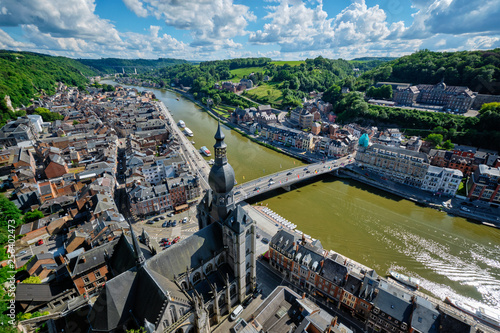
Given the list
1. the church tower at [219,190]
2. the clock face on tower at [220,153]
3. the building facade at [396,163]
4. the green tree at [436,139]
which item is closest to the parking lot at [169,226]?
the church tower at [219,190]

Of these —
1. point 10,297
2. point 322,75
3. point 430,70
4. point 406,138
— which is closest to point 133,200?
point 10,297

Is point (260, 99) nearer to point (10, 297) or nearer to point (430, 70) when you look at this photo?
point (430, 70)

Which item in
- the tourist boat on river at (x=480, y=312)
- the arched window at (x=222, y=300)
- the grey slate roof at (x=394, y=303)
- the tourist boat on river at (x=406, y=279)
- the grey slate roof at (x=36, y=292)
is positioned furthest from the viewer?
the tourist boat on river at (x=406, y=279)

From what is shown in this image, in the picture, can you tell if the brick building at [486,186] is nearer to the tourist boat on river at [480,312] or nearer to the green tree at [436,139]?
the green tree at [436,139]

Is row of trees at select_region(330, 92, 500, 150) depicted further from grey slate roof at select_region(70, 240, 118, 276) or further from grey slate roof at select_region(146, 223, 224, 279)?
grey slate roof at select_region(70, 240, 118, 276)

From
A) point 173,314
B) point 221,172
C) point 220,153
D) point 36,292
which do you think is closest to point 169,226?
point 36,292
